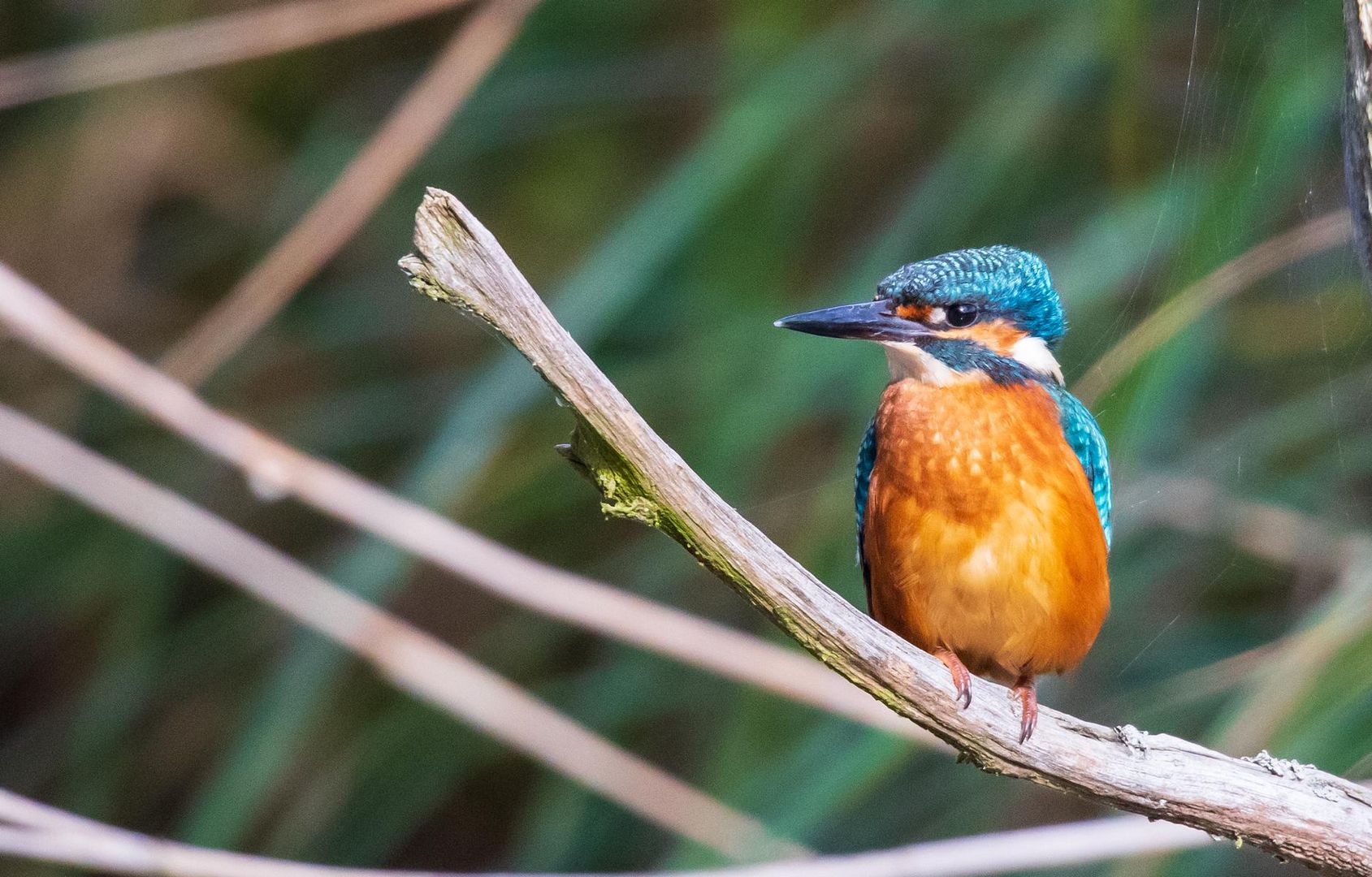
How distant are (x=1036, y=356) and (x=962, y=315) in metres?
0.16

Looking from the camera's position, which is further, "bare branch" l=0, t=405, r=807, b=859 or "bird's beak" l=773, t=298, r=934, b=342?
"bare branch" l=0, t=405, r=807, b=859

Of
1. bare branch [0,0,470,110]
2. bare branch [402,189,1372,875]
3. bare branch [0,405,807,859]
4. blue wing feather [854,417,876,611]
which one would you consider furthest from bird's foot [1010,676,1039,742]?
bare branch [0,0,470,110]

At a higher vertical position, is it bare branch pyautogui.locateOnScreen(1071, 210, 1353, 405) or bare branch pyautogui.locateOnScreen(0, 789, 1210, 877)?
bare branch pyautogui.locateOnScreen(1071, 210, 1353, 405)

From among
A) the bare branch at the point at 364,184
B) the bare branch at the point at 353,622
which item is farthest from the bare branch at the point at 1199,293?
the bare branch at the point at 364,184

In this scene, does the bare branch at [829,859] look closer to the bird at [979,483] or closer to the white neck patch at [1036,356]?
the bird at [979,483]

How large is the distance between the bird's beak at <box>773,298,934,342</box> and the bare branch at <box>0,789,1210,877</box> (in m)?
0.75

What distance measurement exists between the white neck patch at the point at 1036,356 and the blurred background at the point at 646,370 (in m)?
0.08

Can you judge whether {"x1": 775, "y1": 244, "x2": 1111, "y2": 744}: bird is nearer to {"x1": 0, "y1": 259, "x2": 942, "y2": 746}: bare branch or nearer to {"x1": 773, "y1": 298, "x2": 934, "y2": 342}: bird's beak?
{"x1": 773, "y1": 298, "x2": 934, "y2": 342}: bird's beak

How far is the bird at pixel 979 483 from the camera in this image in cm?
163

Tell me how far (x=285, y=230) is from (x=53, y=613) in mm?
1150

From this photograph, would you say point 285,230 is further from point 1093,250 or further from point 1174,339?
point 1174,339

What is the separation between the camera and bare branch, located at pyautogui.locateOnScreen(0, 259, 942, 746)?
7.08 ft

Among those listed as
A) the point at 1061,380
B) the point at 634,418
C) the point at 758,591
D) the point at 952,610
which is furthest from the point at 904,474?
the point at 634,418

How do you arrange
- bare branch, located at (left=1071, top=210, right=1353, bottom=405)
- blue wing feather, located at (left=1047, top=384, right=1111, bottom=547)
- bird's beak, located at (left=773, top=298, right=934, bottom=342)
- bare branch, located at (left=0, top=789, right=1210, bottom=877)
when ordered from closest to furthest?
bird's beak, located at (left=773, top=298, right=934, bottom=342) → bare branch, located at (left=1071, top=210, right=1353, bottom=405) → blue wing feather, located at (left=1047, top=384, right=1111, bottom=547) → bare branch, located at (left=0, top=789, right=1210, bottom=877)
